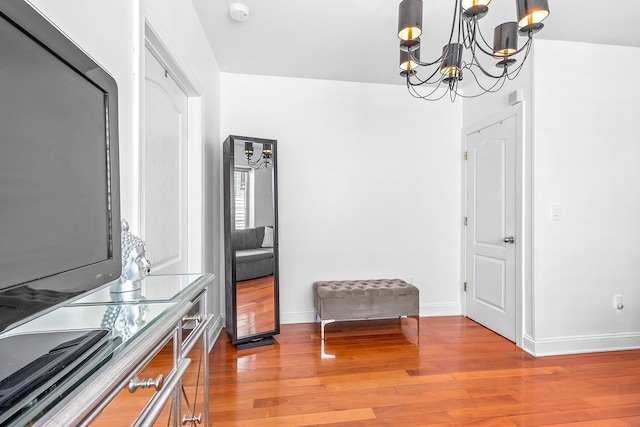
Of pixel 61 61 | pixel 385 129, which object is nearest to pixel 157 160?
pixel 61 61

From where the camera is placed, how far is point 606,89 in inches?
108

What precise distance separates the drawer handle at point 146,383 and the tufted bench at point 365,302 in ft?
7.57

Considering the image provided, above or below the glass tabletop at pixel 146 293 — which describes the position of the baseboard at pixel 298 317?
below

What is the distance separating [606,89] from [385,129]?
189cm

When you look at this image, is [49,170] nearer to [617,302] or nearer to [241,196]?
[241,196]

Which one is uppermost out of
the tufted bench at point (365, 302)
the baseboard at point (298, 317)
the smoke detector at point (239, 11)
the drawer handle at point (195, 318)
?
the smoke detector at point (239, 11)

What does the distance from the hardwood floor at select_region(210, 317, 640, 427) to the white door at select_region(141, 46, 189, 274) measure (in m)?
0.93

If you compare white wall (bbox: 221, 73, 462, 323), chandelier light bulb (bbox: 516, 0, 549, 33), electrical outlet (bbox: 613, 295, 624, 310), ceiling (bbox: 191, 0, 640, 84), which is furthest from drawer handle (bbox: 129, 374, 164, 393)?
electrical outlet (bbox: 613, 295, 624, 310)

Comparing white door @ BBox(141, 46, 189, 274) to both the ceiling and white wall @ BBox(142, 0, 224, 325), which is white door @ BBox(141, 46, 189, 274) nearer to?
white wall @ BBox(142, 0, 224, 325)

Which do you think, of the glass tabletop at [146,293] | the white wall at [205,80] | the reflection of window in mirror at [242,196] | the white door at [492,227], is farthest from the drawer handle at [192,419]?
the white door at [492,227]

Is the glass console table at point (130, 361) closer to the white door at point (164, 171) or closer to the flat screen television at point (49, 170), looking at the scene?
the flat screen television at point (49, 170)

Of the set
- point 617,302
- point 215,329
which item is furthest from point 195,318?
point 617,302

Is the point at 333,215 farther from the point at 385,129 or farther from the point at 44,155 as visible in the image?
the point at 44,155

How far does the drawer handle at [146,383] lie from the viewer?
618 millimetres
